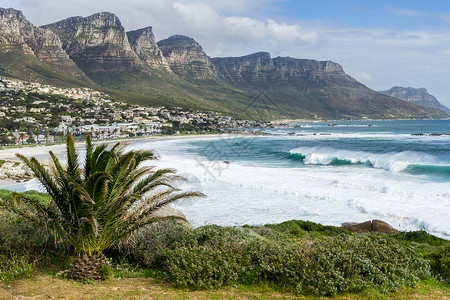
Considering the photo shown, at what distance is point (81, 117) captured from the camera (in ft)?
301

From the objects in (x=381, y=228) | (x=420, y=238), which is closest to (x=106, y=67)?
(x=381, y=228)

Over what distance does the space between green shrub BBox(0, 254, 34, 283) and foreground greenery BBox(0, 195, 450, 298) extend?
0.05 ft

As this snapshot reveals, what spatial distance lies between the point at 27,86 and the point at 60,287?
377 feet

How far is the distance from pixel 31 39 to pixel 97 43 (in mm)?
36552

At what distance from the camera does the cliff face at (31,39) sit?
445ft

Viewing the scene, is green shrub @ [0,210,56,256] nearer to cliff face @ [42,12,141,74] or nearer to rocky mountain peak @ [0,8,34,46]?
rocky mountain peak @ [0,8,34,46]

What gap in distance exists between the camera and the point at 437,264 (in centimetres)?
749

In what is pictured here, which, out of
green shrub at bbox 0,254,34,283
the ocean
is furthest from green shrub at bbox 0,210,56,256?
the ocean

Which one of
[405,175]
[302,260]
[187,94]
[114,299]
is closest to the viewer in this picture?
[114,299]

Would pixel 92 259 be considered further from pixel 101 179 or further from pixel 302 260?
pixel 302 260

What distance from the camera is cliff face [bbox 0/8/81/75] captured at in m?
136

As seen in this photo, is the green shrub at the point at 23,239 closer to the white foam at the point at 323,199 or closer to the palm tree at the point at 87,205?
the palm tree at the point at 87,205

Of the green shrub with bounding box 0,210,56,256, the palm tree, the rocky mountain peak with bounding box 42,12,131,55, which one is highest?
the rocky mountain peak with bounding box 42,12,131,55

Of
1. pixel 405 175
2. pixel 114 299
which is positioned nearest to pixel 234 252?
pixel 114 299
